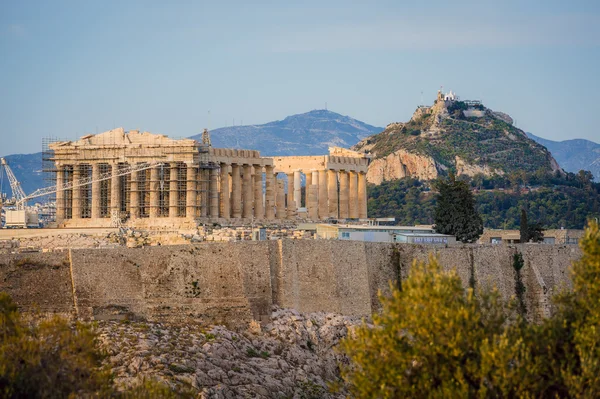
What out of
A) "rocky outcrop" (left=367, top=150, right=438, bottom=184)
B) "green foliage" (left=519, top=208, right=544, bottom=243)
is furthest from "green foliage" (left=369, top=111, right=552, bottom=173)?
"green foliage" (left=519, top=208, right=544, bottom=243)

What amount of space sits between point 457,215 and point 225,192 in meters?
13.6

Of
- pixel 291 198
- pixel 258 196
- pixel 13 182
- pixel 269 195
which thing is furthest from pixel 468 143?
pixel 258 196

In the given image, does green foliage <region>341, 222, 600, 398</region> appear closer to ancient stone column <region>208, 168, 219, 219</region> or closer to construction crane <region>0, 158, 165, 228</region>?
ancient stone column <region>208, 168, 219, 219</region>

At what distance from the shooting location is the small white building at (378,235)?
6412 cm

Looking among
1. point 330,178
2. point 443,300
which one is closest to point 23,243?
point 330,178

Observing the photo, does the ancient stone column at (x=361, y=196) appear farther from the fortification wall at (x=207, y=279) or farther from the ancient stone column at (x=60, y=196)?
the ancient stone column at (x=60, y=196)

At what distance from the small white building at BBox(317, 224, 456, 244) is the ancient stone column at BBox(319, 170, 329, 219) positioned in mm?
8352

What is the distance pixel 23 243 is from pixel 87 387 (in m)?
28.0

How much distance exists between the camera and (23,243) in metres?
60.8

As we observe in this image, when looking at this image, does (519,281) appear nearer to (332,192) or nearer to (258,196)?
(332,192)

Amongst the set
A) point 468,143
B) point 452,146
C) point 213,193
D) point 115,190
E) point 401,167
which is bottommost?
point 213,193

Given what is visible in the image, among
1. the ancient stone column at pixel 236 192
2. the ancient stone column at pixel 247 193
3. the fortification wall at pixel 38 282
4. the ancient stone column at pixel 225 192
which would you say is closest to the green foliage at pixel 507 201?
the ancient stone column at pixel 247 193

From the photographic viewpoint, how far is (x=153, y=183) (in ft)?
226

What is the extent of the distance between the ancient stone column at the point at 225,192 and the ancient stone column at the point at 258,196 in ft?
6.81
